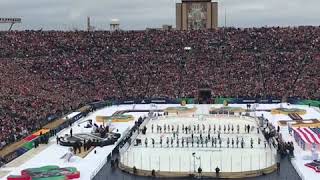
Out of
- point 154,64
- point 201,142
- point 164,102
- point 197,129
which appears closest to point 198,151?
point 201,142

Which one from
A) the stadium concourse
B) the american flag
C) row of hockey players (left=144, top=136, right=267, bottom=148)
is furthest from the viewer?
row of hockey players (left=144, top=136, right=267, bottom=148)

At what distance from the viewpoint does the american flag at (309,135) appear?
40.4 metres

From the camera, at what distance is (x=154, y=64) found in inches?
3329

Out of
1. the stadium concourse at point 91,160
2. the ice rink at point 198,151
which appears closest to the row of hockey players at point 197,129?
the ice rink at point 198,151

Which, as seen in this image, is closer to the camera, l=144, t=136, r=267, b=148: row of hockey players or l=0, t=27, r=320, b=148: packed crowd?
l=144, t=136, r=267, b=148: row of hockey players

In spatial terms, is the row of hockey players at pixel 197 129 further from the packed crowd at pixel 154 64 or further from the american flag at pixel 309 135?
the packed crowd at pixel 154 64

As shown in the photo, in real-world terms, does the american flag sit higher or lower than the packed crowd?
lower

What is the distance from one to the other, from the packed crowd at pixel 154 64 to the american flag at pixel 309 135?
1051 inches

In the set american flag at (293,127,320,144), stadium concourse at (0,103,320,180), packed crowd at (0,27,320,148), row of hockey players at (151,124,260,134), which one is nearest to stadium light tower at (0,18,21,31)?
packed crowd at (0,27,320,148)

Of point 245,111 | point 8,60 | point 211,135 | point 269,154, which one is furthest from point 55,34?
point 269,154

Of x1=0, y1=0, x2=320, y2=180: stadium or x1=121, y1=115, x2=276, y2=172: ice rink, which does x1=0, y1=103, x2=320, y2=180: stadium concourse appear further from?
x1=121, y1=115, x2=276, y2=172: ice rink

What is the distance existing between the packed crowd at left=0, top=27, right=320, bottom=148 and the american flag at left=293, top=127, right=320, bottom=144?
2669 centimetres

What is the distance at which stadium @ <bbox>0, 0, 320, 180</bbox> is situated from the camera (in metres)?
36.2

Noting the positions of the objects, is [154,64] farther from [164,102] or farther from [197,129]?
[197,129]
